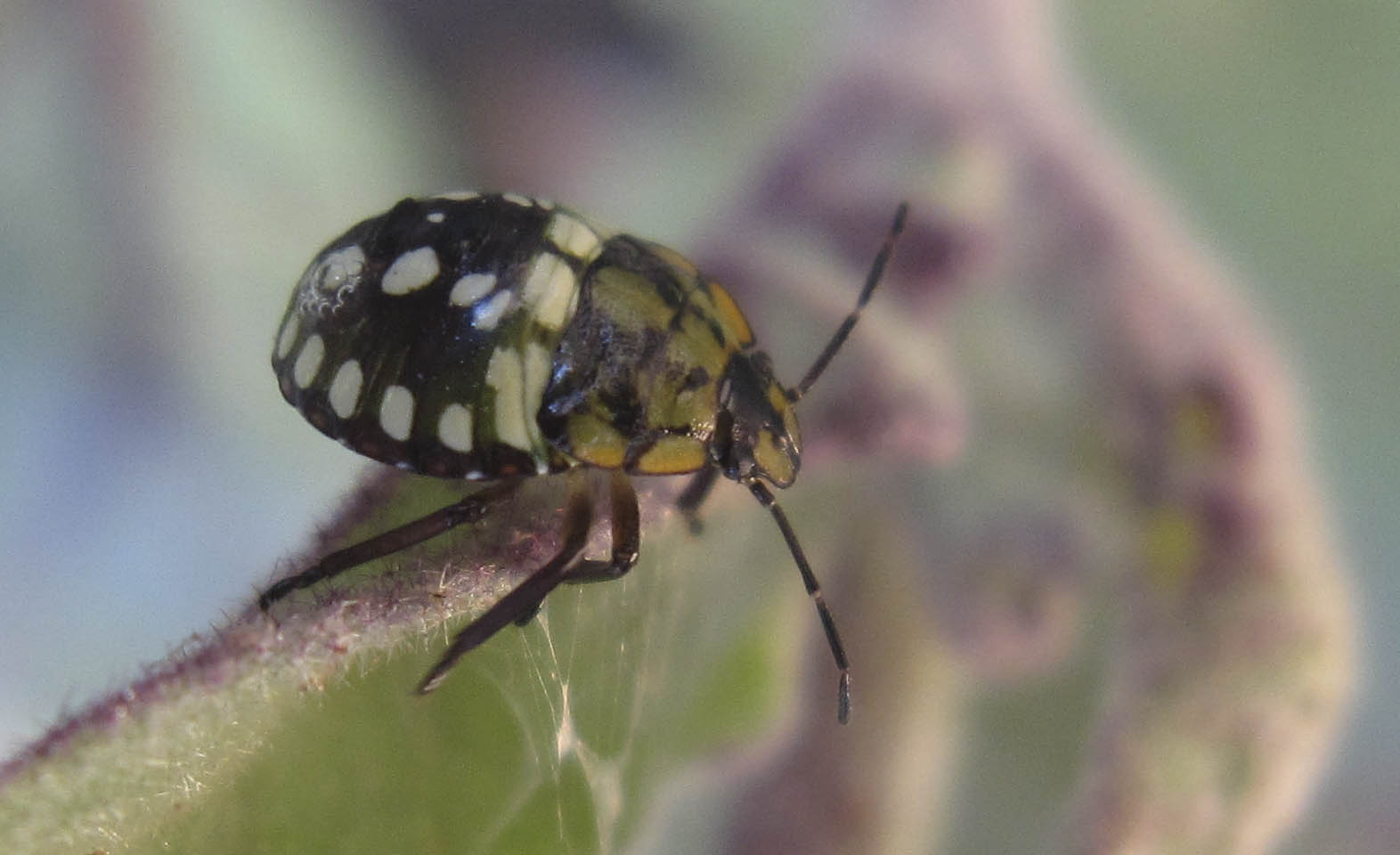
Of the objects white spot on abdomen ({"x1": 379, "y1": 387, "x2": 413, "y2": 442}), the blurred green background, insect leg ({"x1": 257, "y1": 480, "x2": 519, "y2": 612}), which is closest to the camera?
insect leg ({"x1": 257, "y1": 480, "x2": 519, "y2": 612})

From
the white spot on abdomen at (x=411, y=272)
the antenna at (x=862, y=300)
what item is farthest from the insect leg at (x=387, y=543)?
the antenna at (x=862, y=300)

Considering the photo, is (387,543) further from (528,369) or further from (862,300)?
(862,300)

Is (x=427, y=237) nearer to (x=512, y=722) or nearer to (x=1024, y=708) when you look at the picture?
(x=512, y=722)

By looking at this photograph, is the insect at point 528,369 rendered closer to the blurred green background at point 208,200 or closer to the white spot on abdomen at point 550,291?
the white spot on abdomen at point 550,291

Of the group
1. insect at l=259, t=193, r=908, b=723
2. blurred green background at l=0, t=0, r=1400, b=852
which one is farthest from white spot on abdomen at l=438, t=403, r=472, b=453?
blurred green background at l=0, t=0, r=1400, b=852

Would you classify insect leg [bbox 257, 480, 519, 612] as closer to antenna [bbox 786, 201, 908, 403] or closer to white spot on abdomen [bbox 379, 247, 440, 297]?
white spot on abdomen [bbox 379, 247, 440, 297]
